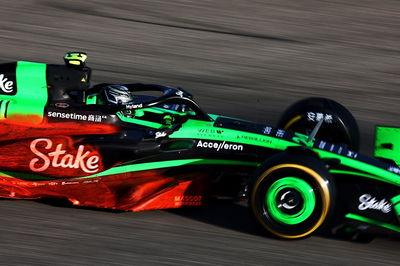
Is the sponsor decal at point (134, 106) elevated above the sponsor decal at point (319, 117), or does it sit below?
below

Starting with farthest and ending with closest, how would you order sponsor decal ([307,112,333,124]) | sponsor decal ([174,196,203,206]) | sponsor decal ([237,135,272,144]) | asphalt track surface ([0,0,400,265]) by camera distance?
sponsor decal ([307,112,333,124]) → sponsor decal ([237,135,272,144]) → sponsor decal ([174,196,203,206]) → asphalt track surface ([0,0,400,265])

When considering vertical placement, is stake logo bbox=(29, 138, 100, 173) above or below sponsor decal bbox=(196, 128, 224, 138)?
below

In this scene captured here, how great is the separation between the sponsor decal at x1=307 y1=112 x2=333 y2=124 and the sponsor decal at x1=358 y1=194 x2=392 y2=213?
4.55ft

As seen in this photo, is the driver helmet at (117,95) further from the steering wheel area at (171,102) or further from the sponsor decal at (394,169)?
the sponsor decal at (394,169)

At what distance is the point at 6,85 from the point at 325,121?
323 cm

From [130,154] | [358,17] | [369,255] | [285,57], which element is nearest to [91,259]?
[130,154]

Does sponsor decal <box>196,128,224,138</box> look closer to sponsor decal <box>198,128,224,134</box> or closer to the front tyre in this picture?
sponsor decal <box>198,128,224,134</box>

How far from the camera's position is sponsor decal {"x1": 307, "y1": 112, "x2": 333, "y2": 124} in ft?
25.1

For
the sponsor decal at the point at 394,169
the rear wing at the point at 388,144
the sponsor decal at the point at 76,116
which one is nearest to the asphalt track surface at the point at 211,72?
the sponsor decal at the point at 394,169

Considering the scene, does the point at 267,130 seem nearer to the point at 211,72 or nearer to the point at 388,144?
the point at 388,144

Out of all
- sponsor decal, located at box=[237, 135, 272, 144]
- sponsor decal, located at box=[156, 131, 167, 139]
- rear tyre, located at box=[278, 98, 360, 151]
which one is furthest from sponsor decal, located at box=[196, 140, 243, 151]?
rear tyre, located at box=[278, 98, 360, 151]

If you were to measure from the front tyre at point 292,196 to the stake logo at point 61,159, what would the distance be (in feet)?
5.05

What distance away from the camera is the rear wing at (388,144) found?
23.9 ft

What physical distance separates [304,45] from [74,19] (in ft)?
13.0
